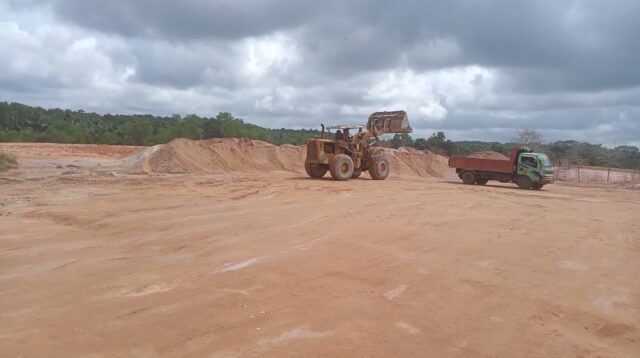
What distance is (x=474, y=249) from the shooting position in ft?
32.9

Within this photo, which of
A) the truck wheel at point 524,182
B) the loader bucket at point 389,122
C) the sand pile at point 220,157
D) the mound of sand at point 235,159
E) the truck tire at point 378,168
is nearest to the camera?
the loader bucket at point 389,122

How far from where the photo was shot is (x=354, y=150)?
2553 centimetres

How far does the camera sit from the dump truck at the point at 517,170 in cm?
2594

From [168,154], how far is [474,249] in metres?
26.2

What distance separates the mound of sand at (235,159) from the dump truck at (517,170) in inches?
248

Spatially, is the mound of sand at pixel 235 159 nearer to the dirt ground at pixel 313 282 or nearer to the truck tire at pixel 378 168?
the truck tire at pixel 378 168

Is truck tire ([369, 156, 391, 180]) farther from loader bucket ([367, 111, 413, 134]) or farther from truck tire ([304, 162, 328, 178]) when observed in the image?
truck tire ([304, 162, 328, 178])

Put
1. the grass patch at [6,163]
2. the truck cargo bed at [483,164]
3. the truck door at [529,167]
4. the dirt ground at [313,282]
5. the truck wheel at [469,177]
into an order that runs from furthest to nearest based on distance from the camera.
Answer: the grass patch at [6,163] < the truck wheel at [469,177] < the truck cargo bed at [483,164] < the truck door at [529,167] < the dirt ground at [313,282]

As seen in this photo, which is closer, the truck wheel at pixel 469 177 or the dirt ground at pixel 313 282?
the dirt ground at pixel 313 282

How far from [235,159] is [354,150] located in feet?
40.8

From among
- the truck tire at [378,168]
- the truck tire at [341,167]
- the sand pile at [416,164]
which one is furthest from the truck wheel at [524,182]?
the sand pile at [416,164]

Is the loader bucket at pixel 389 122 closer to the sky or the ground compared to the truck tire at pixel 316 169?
closer to the sky

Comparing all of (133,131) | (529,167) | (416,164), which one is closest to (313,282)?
(529,167)

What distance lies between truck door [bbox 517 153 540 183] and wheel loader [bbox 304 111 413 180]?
549 cm
